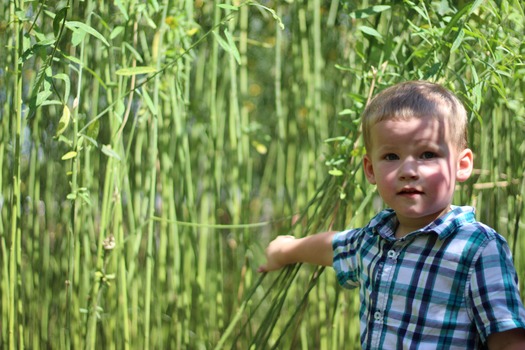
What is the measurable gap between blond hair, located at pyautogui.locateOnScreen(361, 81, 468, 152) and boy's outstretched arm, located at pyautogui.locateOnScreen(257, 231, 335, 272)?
0.57 feet

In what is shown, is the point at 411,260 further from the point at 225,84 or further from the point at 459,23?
the point at 225,84

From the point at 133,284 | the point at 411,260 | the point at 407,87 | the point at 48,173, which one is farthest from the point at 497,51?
the point at 48,173

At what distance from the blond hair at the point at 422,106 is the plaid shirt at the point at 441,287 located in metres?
0.09

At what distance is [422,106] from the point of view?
0.92 m

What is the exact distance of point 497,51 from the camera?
110 cm

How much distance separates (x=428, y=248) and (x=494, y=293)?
9 centimetres

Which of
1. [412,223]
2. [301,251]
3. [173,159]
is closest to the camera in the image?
[412,223]

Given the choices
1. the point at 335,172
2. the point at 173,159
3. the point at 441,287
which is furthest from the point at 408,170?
the point at 173,159

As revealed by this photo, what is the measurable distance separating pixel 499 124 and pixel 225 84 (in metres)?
0.54

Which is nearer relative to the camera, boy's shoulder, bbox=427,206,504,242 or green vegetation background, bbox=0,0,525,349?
boy's shoulder, bbox=427,206,504,242

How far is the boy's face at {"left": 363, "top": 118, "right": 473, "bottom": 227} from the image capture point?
2.97 ft

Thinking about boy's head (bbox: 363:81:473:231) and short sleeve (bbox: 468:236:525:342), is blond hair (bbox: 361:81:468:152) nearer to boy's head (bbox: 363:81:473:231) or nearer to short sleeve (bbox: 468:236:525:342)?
boy's head (bbox: 363:81:473:231)

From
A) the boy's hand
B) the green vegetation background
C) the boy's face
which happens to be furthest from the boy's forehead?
the boy's hand

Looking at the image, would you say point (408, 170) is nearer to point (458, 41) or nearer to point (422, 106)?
point (422, 106)
